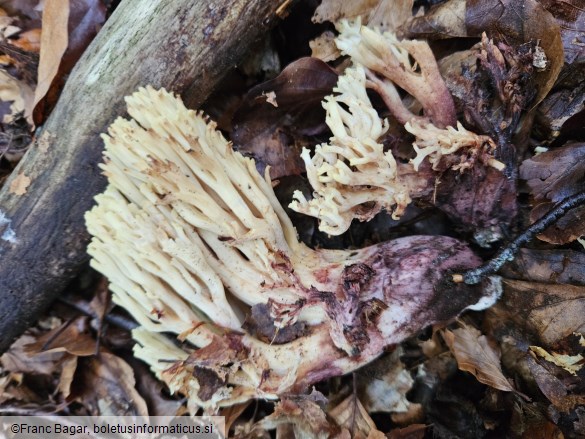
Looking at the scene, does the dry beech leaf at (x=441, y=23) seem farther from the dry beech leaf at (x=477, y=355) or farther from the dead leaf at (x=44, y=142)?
the dead leaf at (x=44, y=142)

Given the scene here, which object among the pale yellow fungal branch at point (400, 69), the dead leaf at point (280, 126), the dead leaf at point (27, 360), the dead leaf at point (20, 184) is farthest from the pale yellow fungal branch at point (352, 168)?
the dead leaf at point (27, 360)

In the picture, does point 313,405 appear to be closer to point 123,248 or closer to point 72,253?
point 123,248

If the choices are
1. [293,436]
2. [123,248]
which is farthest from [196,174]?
[293,436]

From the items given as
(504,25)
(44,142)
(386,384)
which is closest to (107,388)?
(44,142)

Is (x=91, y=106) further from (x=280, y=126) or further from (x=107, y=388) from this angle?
(x=107, y=388)

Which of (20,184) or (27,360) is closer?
(20,184)

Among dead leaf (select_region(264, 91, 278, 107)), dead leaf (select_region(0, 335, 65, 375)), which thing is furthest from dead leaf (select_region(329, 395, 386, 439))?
dead leaf (select_region(0, 335, 65, 375))

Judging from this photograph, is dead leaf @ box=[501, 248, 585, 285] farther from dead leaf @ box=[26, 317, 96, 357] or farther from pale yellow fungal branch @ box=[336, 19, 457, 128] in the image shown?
dead leaf @ box=[26, 317, 96, 357]

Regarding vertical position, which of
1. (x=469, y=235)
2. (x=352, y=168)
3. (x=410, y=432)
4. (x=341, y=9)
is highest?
(x=341, y=9)
